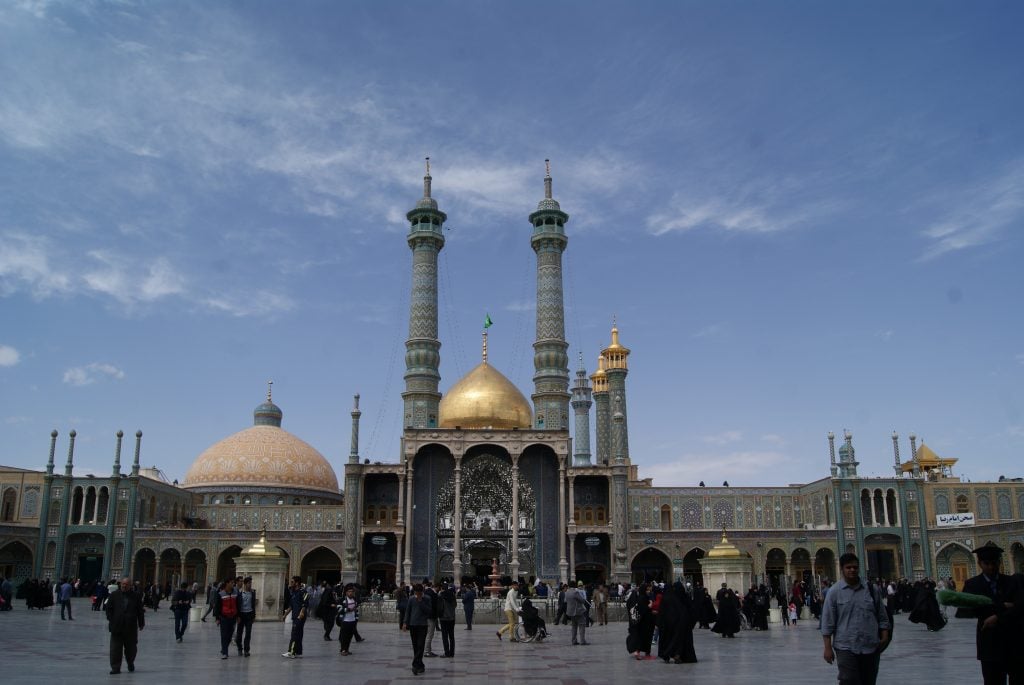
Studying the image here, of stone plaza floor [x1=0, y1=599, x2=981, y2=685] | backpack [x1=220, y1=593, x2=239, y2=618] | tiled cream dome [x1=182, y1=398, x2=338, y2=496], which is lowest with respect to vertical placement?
stone plaza floor [x1=0, y1=599, x2=981, y2=685]

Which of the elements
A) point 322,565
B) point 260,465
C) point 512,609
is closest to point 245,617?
point 512,609

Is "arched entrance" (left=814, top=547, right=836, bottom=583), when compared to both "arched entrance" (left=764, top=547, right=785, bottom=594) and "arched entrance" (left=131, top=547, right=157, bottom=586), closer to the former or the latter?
"arched entrance" (left=764, top=547, right=785, bottom=594)

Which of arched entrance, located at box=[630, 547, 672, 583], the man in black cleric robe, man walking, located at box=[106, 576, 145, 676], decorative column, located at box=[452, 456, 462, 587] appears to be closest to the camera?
the man in black cleric robe

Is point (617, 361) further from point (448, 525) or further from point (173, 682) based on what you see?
point (173, 682)

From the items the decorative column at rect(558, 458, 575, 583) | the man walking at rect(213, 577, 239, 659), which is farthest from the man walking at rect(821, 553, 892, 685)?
the decorative column at rect(558, 458, 575, 583)

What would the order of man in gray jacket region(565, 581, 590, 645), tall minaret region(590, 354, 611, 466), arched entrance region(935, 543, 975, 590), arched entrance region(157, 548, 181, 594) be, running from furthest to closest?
tall minaret region(590, 354, 611, 466), arched entrance region(157, 548, 181, 594), arched entrance region(935, 543, 975, 590), man in gray jacket region(565, 581, 590, 645)

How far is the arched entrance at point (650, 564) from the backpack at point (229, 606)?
38.0 m

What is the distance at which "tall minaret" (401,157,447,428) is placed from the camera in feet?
174

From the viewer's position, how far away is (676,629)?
15.1 meters

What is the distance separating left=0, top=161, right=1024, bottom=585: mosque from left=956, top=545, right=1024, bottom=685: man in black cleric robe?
42.0m

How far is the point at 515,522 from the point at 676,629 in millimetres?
34201

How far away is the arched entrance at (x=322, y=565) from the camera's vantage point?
51531mm

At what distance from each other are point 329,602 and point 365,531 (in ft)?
92.1

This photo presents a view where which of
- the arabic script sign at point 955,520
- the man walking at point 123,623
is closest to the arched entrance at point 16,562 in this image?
the man walking at point 123,623
